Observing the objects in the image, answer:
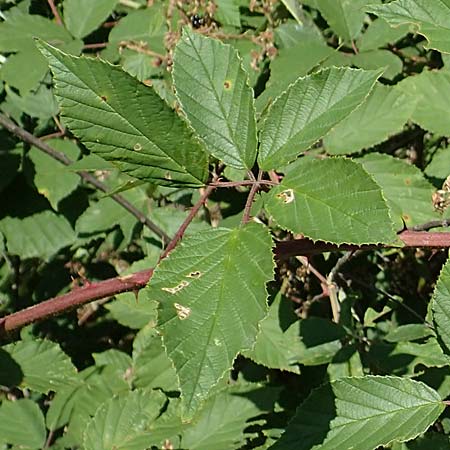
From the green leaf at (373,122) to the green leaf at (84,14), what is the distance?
0.83 meters

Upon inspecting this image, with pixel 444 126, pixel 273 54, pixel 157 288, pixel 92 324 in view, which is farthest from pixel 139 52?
pixel 157 288

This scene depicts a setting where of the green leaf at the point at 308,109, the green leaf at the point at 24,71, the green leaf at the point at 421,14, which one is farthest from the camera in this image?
the green leaf at the point at 24,71

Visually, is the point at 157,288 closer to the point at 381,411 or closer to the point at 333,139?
the point at 381,411

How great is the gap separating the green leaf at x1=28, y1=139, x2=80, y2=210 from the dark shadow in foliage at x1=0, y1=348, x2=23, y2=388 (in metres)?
0.44

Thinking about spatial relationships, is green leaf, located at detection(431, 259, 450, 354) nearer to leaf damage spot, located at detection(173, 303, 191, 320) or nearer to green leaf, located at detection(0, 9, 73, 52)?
leaf damage spot, located at detection(173, 303, 191, 320)

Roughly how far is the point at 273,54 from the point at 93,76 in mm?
995

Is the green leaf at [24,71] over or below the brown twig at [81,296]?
over

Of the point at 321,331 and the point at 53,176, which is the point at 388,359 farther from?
the point at 53,176

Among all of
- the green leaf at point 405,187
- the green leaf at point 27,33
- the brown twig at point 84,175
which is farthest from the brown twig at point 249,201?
the green leaf at point 27,33

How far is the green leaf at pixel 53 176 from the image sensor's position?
2.16 metres

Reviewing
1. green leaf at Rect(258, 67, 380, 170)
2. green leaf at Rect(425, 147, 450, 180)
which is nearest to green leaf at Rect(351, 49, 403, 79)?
green leaf at Rect(425, 147, 450, 180)

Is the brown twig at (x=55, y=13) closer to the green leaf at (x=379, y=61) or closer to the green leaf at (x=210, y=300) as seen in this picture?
the green leaf at (x=379, y=61)

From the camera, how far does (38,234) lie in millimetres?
2359

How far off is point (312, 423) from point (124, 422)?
0.60m
